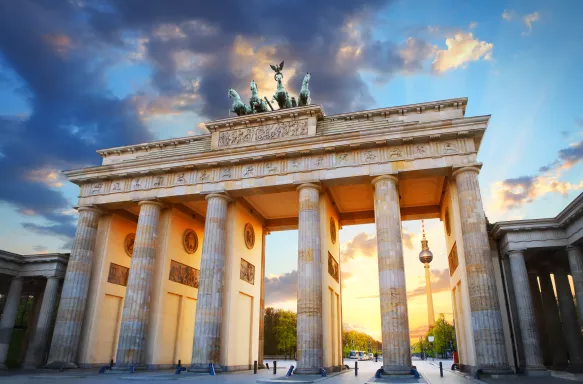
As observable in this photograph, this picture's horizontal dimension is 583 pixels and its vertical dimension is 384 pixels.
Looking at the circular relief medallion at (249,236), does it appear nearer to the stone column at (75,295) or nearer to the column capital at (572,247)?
the stone column at (75,295)

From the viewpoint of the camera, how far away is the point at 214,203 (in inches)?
955

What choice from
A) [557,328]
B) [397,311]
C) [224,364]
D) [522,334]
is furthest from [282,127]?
[557,328]

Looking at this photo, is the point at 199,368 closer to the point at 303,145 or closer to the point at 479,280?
the point at 303,145

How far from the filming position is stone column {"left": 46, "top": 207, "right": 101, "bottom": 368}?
23531 millimetres

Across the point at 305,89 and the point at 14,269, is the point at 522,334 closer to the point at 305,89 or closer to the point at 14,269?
the point at 305,89

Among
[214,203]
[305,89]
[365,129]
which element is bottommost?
[214,203]

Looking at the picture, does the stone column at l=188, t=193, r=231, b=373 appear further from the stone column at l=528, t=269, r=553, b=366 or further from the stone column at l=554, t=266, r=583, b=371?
the stone column at l=554, t=266, r=583, b=371

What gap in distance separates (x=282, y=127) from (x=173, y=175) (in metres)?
7.53

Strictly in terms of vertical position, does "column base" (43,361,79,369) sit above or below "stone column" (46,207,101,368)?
below

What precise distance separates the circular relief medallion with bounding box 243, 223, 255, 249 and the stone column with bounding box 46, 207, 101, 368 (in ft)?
32.2

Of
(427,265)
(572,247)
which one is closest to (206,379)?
(572,247)

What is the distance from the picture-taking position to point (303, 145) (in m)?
23.1

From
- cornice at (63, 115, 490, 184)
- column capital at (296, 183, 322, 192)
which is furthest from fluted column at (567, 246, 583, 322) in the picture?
column capital at (296, 183, 322, 192)

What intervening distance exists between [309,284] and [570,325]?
1551cm
